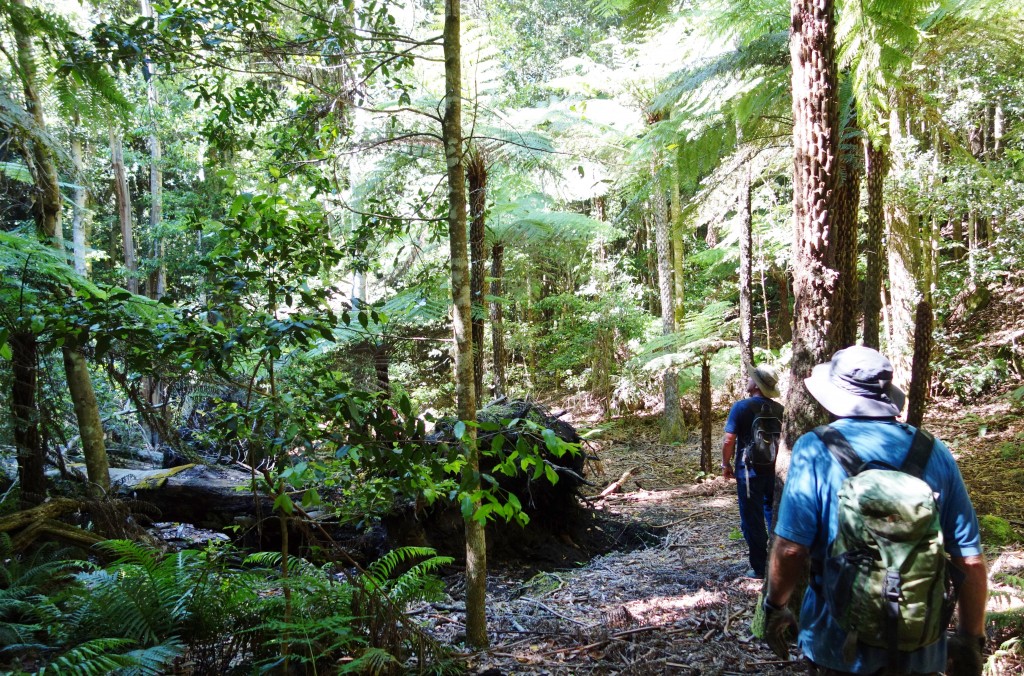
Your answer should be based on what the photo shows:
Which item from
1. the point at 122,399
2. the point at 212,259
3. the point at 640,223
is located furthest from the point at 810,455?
the point at 640,223

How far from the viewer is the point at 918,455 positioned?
78.1 inches

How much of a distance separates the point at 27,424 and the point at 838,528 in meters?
5.39

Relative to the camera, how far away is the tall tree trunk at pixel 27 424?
4.55 metres

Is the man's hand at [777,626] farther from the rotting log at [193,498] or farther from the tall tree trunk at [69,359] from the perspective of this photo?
the tall tree trunk at [69,359]

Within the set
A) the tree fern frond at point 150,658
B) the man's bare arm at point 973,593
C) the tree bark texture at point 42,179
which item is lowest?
the tree fern frond at point 150,658

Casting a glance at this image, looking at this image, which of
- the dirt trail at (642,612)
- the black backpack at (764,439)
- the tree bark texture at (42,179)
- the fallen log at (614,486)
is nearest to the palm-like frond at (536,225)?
the fallen log at (614,486)

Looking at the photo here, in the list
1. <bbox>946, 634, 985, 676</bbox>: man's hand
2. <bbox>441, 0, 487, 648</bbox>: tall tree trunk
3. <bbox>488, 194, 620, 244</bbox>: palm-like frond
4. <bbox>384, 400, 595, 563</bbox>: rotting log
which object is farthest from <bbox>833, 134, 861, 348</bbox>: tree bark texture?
<bbox>488, 194, 620, 244</bbox>: palm-like frond

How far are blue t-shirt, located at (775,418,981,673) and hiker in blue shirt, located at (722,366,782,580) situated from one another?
9.12ft

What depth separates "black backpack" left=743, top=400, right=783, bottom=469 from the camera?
15.9ft

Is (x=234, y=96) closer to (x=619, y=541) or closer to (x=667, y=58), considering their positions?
(x=619, y=541)

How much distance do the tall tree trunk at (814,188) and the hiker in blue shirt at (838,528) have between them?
1518 mm

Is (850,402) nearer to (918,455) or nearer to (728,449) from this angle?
(918,455)

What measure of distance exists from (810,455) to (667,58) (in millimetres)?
8553

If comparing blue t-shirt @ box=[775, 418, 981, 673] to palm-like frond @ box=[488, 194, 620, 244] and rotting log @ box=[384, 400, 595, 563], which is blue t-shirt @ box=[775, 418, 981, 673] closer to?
rotting log @ box=[384, 400, 595, 563]
